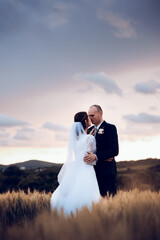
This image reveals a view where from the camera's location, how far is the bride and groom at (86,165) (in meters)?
5.34

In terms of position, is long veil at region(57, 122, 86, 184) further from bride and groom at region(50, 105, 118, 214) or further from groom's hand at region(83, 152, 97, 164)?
groom's hand at region(83, 152, 97, 164)

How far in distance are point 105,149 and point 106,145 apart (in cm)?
11

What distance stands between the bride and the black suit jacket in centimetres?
57

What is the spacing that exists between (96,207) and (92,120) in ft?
10.1

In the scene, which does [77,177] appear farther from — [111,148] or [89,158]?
[111,148]

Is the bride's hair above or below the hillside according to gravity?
above

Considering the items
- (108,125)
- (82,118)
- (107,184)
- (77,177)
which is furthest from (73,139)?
(107,184)

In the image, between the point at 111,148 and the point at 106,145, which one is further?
the point at 106,145

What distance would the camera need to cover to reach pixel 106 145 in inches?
251

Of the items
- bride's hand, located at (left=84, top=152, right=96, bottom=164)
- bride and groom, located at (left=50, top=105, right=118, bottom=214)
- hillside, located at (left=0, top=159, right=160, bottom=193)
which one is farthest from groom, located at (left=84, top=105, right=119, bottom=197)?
hillside, located at (left=0, top=159, right=160, bottom=193)

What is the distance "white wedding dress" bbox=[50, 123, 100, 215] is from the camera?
5.30 m

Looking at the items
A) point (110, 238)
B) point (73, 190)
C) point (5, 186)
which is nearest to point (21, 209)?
point (73, 190)

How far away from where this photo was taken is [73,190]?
541 cm

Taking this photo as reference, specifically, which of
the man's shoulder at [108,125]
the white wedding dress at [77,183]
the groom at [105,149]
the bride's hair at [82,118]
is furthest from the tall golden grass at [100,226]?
the man's shoulder at [108,125]
